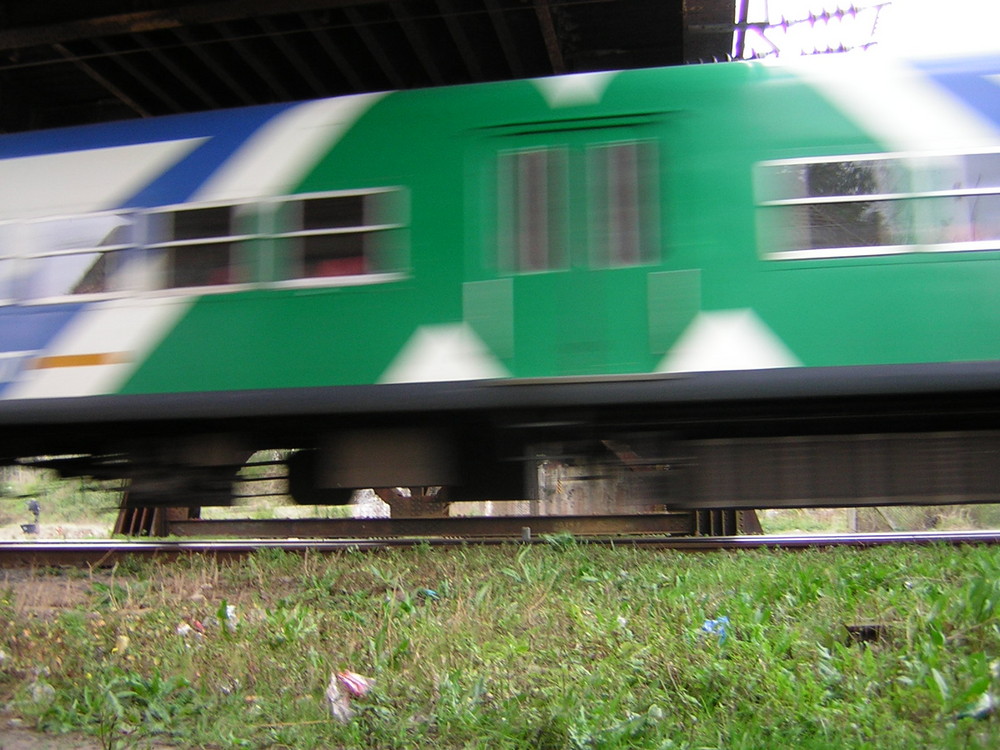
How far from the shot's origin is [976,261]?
5.17 meters

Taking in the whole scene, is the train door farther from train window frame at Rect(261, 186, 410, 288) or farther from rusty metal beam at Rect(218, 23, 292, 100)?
rusty metal beam at Rect(218, 23, 292, 100)

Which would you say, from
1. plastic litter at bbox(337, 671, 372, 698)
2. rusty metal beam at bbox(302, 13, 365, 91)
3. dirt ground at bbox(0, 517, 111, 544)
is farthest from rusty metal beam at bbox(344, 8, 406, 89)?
dirt ground at bbox(0, 517, 111, 544)

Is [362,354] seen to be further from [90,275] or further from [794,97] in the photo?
[794,97]

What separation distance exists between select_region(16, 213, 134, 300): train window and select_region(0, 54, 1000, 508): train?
0.06ft

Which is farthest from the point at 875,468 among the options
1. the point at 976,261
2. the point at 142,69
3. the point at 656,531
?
the point at 142,69

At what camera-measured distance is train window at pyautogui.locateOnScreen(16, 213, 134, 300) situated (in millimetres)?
6086

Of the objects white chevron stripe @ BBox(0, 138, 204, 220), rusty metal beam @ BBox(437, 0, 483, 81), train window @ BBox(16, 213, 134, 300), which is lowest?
train window @ BBox(16, 213, 134, 300)

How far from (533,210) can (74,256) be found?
3.31m

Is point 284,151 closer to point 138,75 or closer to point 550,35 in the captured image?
point 550,35

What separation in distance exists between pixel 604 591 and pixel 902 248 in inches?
109

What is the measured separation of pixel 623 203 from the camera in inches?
219

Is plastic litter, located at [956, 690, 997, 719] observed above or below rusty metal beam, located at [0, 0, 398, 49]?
below

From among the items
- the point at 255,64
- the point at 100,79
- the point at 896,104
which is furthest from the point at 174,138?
the point at 896,104

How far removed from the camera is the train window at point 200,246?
5.92 metres
